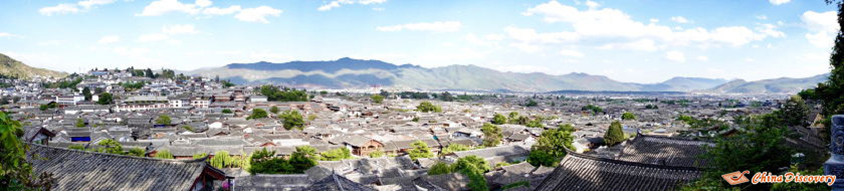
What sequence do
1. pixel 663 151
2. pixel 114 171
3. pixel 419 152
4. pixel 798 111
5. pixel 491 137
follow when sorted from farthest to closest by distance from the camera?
pixel 491 137 < pixel 419 152 < pixel 798 111 < pixel 663 151 < pixel 114 171

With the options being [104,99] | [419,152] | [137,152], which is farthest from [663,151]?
[104,99]

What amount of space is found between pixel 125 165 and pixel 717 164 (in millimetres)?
9698

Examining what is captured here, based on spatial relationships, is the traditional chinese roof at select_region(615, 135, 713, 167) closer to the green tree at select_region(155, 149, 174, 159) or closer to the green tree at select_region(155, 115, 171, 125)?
the green tree at select_region(155, 149, 174, 159)

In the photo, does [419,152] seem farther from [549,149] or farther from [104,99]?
[104,99]

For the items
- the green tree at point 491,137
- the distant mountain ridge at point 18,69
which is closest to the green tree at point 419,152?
the green tree at point 491,137

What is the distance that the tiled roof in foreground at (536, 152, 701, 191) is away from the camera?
28.2 ft

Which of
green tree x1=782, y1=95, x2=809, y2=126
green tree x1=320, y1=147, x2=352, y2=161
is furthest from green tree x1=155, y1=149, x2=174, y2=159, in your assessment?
green tree x1=782, y1=95, x2=809, y2=126

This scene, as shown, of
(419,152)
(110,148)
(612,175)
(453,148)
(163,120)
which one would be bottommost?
(453,148)

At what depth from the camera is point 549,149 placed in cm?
2597

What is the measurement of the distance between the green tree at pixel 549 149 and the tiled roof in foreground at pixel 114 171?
1957cm

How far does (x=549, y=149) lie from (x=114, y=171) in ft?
72.0

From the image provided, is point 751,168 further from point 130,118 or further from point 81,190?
point 130,118

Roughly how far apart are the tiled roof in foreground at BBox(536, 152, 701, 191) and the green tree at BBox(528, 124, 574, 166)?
1450 cm

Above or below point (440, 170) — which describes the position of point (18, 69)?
above
